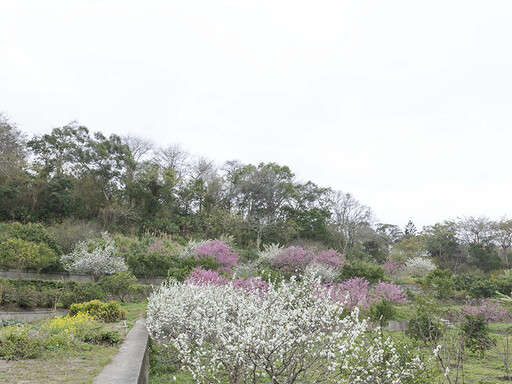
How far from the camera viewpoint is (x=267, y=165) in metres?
30.4

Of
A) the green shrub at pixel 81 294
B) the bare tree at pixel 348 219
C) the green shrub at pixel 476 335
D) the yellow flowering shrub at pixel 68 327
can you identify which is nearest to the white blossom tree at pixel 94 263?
the green shrub at pixel 81 294

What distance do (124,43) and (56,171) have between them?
50.6 feet

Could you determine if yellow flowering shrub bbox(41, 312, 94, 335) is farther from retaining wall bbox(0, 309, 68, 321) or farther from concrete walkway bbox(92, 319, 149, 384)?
retaining wall bbox(0, 309, 68, 321)

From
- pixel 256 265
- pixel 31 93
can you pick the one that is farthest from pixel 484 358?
pixel 31 93

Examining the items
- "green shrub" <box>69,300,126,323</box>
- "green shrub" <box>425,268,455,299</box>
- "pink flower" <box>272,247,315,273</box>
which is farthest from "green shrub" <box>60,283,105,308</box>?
"green shrub" <box>425,268,455,299</box>

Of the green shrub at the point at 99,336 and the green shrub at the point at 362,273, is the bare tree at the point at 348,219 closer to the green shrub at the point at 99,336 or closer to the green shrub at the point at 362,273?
the green shrub at the point at 362,273

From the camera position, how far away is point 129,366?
4266 millimetres

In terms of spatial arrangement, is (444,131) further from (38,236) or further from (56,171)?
(56,171)

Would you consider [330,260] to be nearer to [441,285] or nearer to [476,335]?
[441,285]

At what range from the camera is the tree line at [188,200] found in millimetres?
20795

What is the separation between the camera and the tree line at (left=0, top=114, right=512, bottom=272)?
2080 centimetres

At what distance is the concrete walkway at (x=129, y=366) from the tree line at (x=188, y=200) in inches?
681

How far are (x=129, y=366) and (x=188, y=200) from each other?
23.5m

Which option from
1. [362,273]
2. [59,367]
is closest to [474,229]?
[362,273]
